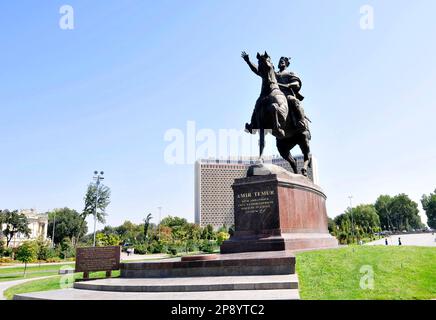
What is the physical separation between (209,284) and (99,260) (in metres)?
6.64

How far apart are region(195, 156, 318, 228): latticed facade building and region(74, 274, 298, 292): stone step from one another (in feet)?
397

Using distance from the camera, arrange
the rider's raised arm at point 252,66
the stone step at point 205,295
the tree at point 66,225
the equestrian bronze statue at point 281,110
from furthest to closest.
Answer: the tree at point 66,225 → the rider's raised arm at point 252,66 → the equestrian bronze statue at point 281,110 → the stone step at point 205,295

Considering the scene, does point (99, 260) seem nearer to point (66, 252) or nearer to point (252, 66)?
point (252, 66)

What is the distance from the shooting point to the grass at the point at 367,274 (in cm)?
634

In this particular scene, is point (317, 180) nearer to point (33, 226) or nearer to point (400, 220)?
point (400, 220)

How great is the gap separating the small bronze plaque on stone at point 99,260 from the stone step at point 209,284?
3.65 meters

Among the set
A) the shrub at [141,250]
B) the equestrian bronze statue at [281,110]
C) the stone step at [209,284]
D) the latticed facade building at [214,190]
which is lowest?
the shrub at [141,250]

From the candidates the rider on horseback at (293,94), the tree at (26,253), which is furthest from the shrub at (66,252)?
the rider on horseback at (293,94)

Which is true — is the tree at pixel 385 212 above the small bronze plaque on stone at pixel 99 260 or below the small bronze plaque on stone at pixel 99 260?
above

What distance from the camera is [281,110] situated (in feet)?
38.6

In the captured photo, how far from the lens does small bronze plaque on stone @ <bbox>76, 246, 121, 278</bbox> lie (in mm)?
12014

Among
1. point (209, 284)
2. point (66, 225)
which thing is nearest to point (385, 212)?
point (66, 225)

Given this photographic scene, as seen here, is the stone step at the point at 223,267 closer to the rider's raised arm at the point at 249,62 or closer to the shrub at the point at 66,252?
the rider's raised arm at the point at 249,62

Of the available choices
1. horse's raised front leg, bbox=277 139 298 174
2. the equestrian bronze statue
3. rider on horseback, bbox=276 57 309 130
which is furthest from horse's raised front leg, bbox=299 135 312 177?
rider on horseback, bbox=276 57 309 130
